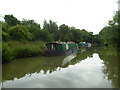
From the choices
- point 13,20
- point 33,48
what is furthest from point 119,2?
point 13,20

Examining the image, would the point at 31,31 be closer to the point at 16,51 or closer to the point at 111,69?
the point at 16,51

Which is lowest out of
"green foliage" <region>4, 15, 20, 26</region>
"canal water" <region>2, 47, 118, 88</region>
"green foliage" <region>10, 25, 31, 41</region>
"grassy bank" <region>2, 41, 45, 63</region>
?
"canal water" <region>2, 47, 118, 88</region>

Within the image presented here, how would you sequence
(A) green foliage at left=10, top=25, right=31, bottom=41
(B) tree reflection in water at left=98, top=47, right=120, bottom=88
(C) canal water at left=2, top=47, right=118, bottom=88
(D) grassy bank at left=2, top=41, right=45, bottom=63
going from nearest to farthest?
(C) canal water at left=2, top=47, right=118, bottom=88, (B) tree reflection in water at left=98, top=47, right=120, bottom=88, (D) grassy bank at left=2, top=41, right=45, bottom=63, (A) green foliage at left=10, top=25, right=31, bottom=41

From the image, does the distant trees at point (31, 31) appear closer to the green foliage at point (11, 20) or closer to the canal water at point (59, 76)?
the green foliage at point (11, 20)

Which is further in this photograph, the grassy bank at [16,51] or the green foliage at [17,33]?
the green foliage at [17,33]

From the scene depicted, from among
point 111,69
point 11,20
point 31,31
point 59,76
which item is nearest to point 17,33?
point 31,31

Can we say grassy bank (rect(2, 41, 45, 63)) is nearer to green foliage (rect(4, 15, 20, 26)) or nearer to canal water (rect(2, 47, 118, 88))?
canal water (rect(2, 47, 118, 88))

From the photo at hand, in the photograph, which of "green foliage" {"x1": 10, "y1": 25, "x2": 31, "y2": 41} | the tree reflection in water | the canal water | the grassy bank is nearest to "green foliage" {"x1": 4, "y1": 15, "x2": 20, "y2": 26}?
"green foliage" {"x1": 10, "y1": 25, "x2": 31, "y2": 41}

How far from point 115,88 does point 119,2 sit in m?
11.0

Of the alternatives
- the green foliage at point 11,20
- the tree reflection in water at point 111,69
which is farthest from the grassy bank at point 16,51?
the green foliage at point 11,20

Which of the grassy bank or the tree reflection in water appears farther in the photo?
the grassy bank

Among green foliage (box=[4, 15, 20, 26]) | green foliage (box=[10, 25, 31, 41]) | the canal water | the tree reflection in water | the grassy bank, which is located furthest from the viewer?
green foliage (box=[4, 15, 20, 26])

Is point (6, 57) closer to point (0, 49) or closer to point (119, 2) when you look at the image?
point (0, 49)

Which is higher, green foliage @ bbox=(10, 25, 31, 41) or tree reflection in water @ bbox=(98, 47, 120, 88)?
green foliage @ bbox=(10, 25, 31, 41)
